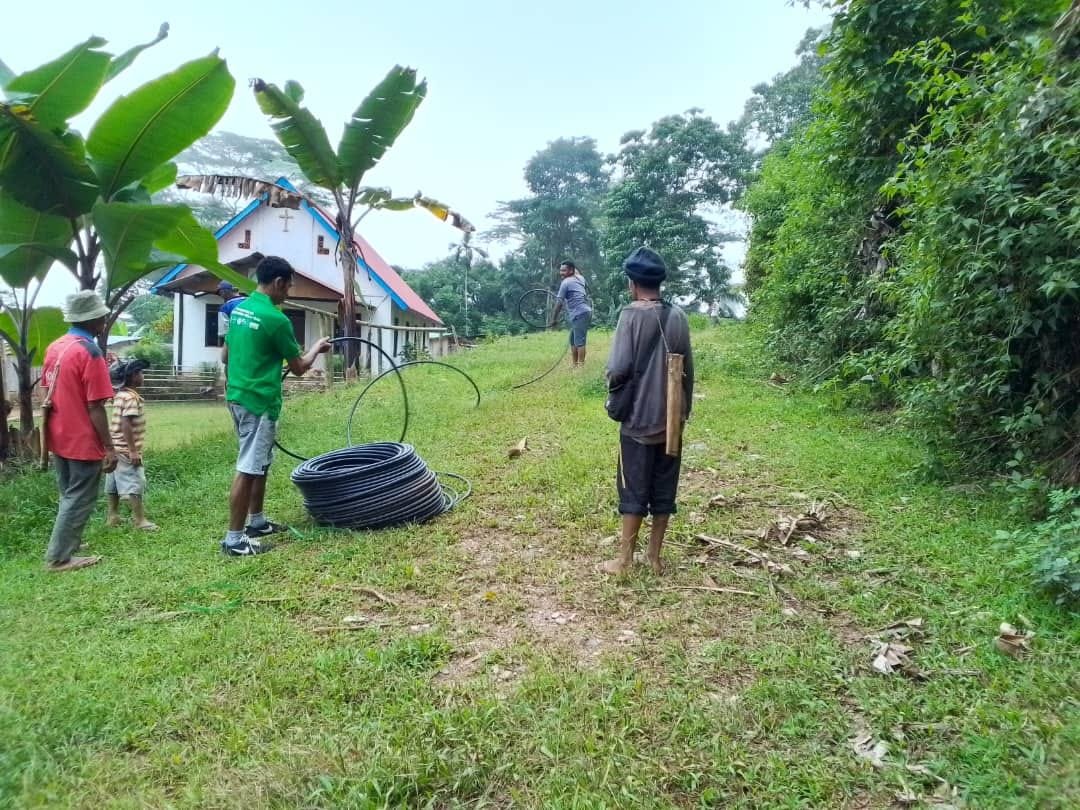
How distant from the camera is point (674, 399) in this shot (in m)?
3.65

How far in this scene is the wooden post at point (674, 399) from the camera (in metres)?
3.65

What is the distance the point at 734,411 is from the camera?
8305 millimetres

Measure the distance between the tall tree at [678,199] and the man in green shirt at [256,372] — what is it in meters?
25.8

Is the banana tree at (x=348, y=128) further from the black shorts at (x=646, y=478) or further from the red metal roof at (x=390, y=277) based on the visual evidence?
the red metal roof at (x=390, y=277)

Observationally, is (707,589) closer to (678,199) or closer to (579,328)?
(579,328)

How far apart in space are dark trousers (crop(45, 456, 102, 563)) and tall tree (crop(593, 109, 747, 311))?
26423 mm

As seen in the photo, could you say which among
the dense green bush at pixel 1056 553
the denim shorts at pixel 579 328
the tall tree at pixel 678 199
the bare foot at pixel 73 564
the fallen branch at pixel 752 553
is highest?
the tall tree at pixel 678 199

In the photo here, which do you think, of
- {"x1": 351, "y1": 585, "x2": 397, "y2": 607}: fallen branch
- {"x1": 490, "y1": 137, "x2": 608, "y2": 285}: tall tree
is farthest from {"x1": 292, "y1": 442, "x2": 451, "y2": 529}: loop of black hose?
{"x1": 490, "y1": 137, "x2": 608, "y2": 285}: tall tree

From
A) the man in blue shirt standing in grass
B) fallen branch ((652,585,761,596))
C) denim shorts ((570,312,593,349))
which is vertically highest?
the man in blue shirt standing in grass

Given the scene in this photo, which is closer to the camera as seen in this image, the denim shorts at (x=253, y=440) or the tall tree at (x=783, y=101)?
the denim shorts at (x=253, y=440)

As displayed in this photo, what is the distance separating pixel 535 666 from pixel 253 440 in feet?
8.85

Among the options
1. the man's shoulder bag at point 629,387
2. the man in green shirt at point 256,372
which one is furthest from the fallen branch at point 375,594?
the man's shoulder bag at point 629,387

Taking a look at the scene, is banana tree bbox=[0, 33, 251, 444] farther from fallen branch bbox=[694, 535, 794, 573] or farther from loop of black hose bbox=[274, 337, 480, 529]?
fallen branch bbox=[694, 535, 794, 573]

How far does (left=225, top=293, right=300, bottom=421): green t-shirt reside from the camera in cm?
446
